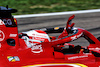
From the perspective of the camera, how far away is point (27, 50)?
491 cm

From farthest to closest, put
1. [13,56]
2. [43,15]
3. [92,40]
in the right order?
[43,15]
[92,40]
[13,56]

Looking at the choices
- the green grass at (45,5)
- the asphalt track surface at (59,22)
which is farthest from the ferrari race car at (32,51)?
the green grass at (45,5)

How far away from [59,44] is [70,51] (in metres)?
1.02

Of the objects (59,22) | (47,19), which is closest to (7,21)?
(59,22)

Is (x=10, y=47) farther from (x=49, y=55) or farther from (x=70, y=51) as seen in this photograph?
(x=70, y=51)

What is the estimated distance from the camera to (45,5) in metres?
16.3

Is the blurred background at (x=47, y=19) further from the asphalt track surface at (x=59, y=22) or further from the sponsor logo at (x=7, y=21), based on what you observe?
the sponsor logo at (x=7, y=21)

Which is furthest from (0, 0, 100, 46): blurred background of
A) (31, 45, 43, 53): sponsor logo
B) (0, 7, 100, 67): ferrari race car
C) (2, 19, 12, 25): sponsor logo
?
(2, 19, 12, 25): sponsor logo

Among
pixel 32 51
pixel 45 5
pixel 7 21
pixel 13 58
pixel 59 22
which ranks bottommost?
pixel 59 22

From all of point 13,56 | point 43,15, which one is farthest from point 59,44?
point 43,15

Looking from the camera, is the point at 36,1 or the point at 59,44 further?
the point at 36,1

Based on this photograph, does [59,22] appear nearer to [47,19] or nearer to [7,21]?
[47,19]

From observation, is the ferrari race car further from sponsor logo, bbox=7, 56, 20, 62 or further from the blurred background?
the blurred background

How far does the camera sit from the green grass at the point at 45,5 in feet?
47.5
